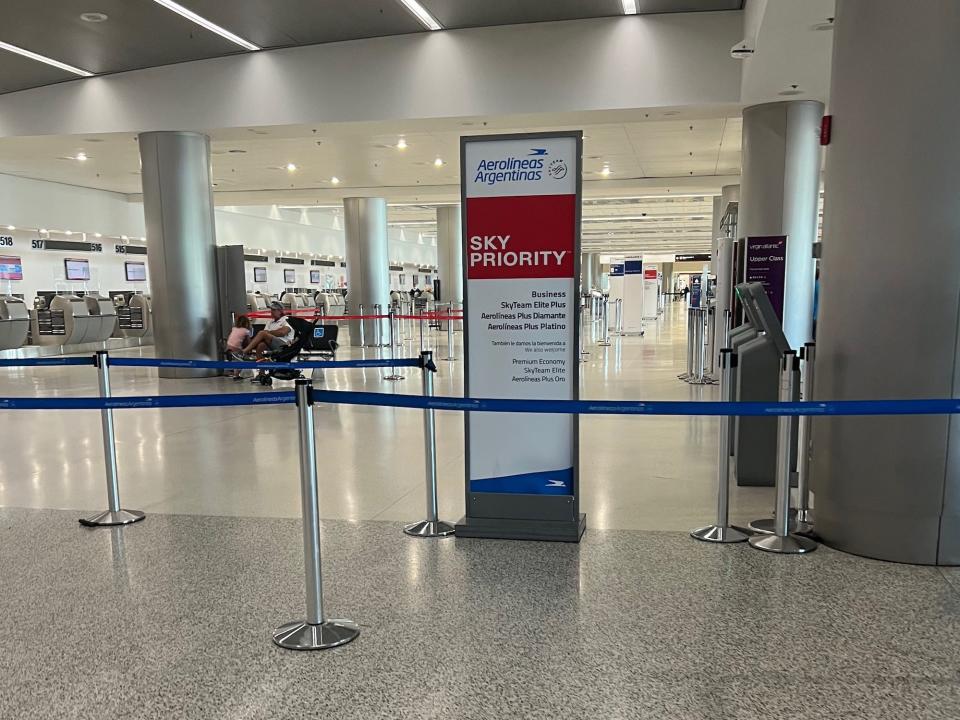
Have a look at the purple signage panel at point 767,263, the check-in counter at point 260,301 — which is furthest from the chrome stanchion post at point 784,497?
the check-in counter at point 260,301

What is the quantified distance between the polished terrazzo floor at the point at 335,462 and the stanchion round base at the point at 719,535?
0.66 feet

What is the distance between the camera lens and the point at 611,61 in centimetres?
1002

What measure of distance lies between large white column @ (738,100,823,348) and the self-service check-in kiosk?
16.9 ft

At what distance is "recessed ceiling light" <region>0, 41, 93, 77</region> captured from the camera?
10.3 meters

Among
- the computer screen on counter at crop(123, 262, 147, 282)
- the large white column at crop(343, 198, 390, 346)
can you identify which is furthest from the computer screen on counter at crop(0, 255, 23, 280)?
the large white column at crop(343, 198, 390, 346)

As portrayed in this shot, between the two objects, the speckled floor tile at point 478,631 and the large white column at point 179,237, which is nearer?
the speckled floor tile at point 478,631

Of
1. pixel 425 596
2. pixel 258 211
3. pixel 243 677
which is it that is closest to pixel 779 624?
pixel 425 596

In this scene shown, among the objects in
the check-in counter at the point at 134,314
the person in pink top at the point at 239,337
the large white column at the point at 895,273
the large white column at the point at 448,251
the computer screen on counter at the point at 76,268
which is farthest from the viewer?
the large white column at the point at 448,251

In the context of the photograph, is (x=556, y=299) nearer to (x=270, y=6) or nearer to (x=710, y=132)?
(x=270, y=6)

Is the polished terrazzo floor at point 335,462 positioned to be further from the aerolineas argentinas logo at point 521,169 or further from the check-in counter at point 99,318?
the check-in counter at point 99,318

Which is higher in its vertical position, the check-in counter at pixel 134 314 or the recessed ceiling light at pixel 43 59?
the recessed ceiling light at pixel 43 59

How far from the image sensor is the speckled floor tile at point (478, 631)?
2.65 meters

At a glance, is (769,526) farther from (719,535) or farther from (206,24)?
(206,24)

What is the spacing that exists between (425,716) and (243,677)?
2.50 ft
